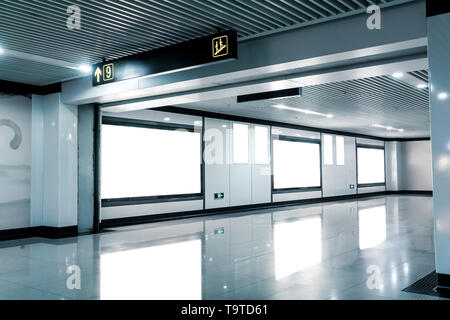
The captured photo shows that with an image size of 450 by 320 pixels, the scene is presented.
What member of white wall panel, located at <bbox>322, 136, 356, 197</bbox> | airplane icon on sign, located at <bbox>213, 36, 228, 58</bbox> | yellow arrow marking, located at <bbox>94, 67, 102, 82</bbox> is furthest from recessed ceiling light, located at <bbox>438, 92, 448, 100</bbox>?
white wall panel, located at <bbox>322, 136, 356, 197</bbox>

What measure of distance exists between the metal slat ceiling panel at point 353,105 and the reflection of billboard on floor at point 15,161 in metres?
4.77

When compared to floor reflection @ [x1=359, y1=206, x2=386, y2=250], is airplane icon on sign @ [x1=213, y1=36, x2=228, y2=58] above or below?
above

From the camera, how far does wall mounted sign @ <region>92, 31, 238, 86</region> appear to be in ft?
18.1

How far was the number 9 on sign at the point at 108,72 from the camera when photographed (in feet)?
22.8

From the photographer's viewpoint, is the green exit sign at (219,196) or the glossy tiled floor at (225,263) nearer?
the glossy tiled floor at (225,263)

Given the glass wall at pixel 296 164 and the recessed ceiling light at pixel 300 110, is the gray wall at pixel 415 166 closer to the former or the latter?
the glass wall at pixel 296 164

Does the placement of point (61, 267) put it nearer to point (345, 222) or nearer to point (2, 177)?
point (2, 177)

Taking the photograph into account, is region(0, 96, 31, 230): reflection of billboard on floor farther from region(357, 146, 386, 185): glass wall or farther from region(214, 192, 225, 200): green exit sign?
region(357, 146, 386, 185): glass wall

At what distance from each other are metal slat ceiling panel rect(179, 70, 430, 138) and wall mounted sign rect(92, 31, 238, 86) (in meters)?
4.49

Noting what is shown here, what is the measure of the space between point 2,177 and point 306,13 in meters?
7.32

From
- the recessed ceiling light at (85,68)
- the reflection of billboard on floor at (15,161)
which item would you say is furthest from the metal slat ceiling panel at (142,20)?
the reflection of billboard on floor at (15,161)

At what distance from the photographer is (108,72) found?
701 cm

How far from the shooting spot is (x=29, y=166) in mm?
9469

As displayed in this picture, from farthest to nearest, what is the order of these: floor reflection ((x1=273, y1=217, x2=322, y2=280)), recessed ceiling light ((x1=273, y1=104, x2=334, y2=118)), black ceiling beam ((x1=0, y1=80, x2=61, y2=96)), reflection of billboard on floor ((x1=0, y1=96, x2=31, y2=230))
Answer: recessed ceiling light ((x1=273, y1=104, x2=334, y2=118)) < black ceiling beam ((x1=0, y1=80, x2=61, y2=96)) < reflection of billboard on floor ((x1=0, y1=96, x2=31, y2=230)) < floor reflection ((x1=273, y1=217, x2=322, y2=280))
